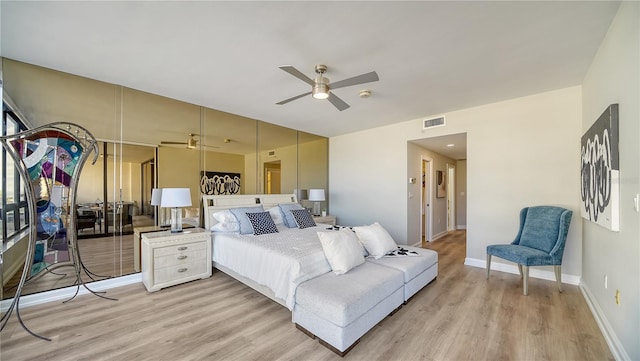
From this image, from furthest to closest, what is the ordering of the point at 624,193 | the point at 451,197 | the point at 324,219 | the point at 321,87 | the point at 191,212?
the point at 451,197
the point at 324,219
the point at 191,212
the point at 321,87
the point at 624,193

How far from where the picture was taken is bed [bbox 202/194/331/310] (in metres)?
2.54

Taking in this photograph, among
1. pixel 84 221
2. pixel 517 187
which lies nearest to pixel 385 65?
pixel 517 187

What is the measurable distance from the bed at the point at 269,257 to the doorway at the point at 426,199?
3.29 metres

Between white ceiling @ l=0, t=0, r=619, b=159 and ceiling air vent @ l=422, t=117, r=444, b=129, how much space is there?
0.94 meters

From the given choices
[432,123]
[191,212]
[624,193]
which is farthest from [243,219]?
[624,193]

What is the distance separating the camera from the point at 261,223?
3.88 metres


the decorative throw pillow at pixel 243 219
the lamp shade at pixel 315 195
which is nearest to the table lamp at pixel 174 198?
the decorative throw pillow at pixel 243 219

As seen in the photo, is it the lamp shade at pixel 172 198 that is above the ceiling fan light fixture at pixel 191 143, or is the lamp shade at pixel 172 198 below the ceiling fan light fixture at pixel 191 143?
below

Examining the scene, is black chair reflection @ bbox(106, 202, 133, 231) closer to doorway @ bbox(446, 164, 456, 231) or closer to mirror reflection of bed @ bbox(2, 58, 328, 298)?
mirror reflection of bed @ bbox(2, 58, 328, 298)

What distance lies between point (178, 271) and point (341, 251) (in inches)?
89.1

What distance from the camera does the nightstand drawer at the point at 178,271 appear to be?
324 cm

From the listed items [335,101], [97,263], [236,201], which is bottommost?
[97,263]

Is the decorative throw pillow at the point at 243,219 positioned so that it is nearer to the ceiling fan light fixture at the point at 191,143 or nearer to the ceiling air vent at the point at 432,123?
the ceiling fan light fixture at the point at 191,143

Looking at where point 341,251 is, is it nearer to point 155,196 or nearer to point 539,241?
point 539,241
